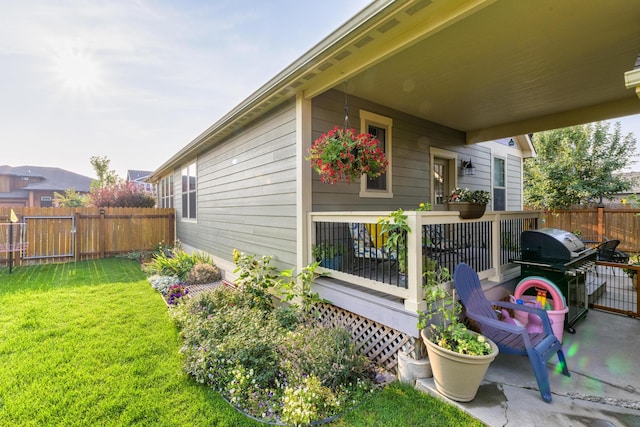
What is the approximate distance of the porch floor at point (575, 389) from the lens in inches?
80.6

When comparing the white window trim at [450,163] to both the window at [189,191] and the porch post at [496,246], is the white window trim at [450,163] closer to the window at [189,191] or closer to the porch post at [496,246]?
the porch post at [496,246]

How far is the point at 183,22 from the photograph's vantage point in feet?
18.1

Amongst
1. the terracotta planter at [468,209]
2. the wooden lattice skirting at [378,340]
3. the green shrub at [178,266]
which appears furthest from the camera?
the green shrub at [178,266]

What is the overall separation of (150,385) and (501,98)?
6007mm

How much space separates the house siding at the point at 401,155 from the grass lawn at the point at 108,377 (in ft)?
8.11

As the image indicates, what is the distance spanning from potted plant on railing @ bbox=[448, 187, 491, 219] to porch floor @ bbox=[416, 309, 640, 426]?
1.52m

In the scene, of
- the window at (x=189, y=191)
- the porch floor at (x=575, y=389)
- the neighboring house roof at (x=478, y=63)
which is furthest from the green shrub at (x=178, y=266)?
the porch floor at (x=575, y=389)

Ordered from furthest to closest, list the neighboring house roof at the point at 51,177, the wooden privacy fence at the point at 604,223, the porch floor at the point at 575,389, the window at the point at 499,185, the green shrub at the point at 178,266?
the neighboring house roof at the point at 51,177, the wooden privacy fence at the point at 604,223, the window at the point at 499,185, the green shrub at the point at 178,266, the porch floor at the point at 575,389

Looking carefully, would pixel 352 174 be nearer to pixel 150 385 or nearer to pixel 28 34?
pixel 150 385

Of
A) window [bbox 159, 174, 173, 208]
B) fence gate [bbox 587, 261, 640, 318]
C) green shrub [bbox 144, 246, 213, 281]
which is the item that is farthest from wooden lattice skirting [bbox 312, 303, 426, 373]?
window [bbox 159, 174, 173, 208]

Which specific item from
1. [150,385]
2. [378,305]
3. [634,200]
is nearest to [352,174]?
[378,305]

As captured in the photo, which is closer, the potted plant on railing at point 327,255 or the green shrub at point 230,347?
the green shrub at point 230,347

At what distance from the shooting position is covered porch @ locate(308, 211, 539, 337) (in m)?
2.69

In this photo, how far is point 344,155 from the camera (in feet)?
11.0
